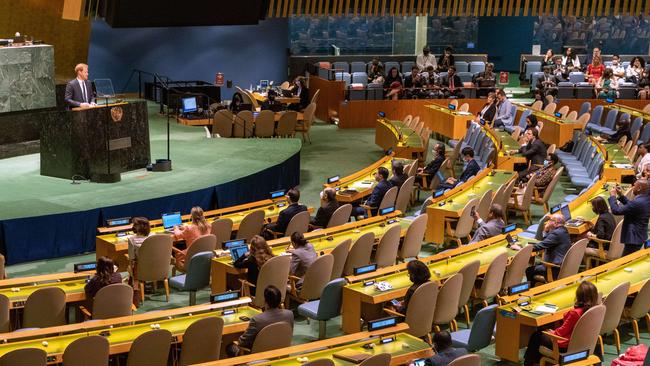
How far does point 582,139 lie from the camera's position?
56.0ft

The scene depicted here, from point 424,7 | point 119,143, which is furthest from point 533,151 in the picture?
point 119,143

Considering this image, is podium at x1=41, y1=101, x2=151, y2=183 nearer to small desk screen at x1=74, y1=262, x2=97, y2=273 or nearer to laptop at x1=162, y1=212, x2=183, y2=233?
laptop at x1=162, y1=212, x2=183, y2=233

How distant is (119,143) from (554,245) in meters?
6.82

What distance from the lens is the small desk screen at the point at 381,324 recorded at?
26.6 feet

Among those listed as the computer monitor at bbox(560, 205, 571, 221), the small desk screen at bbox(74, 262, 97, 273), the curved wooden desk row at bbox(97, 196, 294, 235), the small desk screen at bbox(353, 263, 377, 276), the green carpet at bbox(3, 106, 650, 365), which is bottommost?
the green carpet at bbox(3, 106, 650, 365)

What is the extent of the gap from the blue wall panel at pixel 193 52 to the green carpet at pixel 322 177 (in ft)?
13.3

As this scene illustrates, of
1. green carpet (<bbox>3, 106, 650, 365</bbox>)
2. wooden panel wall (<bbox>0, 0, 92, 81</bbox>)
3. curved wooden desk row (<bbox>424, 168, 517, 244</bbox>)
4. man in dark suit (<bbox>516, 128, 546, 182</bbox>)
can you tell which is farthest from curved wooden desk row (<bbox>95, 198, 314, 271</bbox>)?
wooden panel wall (<bbox>0, 0, 92, 81</bbox>)

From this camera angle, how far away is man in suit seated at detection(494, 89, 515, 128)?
771 inches

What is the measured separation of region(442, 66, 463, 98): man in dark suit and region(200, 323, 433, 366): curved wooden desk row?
1534 centimetres

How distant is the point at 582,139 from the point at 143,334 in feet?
36.6

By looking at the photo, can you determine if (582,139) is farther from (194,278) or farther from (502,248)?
(194,278)

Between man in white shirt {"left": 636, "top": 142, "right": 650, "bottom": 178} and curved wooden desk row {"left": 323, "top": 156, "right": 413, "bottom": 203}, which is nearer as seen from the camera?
curved wooden desk row {"left": 323, "top": 156, "right": 413, "bottom": 203}

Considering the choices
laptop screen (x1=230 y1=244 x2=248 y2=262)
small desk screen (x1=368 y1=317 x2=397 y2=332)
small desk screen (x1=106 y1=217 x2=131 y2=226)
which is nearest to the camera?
small desk screen (x1=368 y1=317 x2=397 y2=332)

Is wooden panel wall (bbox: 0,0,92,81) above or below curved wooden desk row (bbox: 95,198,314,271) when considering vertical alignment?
above
